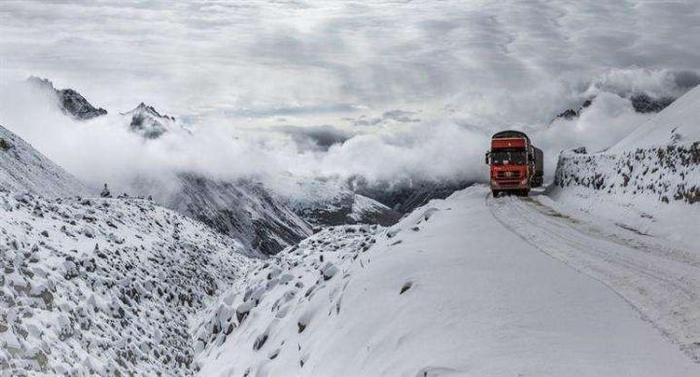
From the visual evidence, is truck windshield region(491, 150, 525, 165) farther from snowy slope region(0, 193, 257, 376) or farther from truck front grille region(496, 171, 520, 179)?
snowy slope region(0, 193, 257, 376)

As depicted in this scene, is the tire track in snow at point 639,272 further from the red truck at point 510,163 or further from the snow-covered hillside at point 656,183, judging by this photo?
the red truck at point 510,163

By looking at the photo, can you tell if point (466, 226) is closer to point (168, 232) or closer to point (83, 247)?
point (83, 247)

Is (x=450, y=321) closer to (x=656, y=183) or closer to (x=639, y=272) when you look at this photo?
(x=639, y=272)

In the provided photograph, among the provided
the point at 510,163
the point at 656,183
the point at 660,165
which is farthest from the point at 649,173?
the point at 510,163

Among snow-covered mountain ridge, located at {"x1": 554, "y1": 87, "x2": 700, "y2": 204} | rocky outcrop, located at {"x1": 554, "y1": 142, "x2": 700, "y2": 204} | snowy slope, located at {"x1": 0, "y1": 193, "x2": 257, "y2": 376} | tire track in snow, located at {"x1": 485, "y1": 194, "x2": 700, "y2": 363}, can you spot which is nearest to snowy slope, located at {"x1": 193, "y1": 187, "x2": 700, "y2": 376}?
tire track in snow, located at {"x1": 485, "y1": 194, "x2": 700, "y2": 363}

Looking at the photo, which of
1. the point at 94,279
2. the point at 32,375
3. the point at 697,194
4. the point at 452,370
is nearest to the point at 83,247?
the point at 94,279
